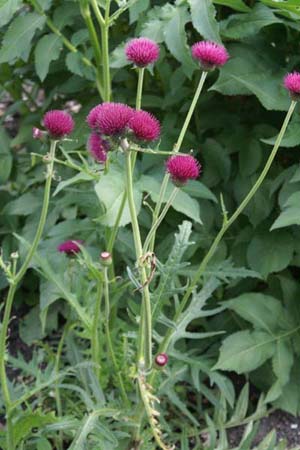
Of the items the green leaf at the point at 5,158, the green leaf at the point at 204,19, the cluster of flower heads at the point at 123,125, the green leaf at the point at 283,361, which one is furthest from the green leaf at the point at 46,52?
the green leaf at the point at 283,361

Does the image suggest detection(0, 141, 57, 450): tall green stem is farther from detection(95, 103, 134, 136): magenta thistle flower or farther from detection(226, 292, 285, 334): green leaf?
detection(226, 292, 285, 334): green leaf

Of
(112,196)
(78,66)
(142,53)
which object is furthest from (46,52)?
(142,53)

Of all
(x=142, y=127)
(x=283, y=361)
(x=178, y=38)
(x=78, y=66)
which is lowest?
(x=283, y=361)

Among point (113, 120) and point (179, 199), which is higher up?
point (113, 120)

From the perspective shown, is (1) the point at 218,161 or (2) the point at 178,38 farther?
(1) the point at 218,161

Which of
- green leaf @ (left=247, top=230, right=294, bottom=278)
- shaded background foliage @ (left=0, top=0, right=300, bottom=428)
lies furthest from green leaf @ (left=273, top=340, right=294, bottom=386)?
green leaf @ (left=247, top=230, right=294, bottom=278)

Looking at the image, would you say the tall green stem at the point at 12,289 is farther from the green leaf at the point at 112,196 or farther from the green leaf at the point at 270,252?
the green leaf at the point at 270,252

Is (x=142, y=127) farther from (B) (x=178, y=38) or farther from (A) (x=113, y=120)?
(B) (x=178, y=38)
